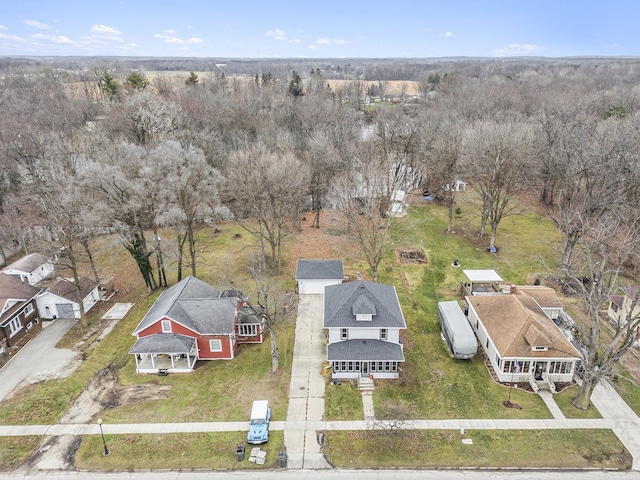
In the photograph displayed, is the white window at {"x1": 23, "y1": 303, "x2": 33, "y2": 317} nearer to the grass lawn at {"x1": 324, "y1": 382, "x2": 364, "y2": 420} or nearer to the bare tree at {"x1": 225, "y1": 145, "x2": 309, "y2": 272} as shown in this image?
the bare tree at {"x1": 225, "y1": 145, "x2": 309, "y2": 272}

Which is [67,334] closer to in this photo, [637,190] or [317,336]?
[317,336]

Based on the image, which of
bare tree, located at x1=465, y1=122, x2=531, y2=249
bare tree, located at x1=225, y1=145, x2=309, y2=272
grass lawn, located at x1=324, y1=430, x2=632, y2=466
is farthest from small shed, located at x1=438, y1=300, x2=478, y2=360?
bare tree, located at x1=225, y1=145, x2=309, y2=272

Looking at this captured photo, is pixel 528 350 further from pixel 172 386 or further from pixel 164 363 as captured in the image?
pixel 164 363

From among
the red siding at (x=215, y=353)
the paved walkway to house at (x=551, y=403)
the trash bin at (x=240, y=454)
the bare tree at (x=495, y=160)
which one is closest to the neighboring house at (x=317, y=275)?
the red siding at (x=215, y=353)

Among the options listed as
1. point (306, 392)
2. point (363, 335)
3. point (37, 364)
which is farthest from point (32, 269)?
point (363, 335)

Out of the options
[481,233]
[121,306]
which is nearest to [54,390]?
[121,306]

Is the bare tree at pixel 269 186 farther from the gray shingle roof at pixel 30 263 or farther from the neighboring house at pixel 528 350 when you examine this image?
the neighboring house at pixel 528 350
